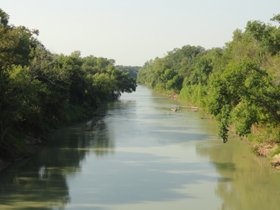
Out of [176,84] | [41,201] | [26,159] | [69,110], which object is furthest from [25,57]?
[176,84]

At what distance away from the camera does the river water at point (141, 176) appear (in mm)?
24781

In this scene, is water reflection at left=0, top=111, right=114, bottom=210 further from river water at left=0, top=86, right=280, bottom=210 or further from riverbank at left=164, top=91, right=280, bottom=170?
riverbank at left=164, top=91, right=280, bottom=170

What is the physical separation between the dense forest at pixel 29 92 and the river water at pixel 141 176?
200 cm

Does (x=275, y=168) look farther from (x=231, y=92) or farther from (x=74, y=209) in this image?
(x=74, y=209)

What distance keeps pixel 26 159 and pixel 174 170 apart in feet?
34.6

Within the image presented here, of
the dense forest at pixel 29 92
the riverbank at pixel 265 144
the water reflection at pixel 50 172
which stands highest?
the dense forest at pixel 29 92

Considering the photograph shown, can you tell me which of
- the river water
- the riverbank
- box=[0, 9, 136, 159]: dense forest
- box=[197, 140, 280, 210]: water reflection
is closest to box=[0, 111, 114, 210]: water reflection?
the river water

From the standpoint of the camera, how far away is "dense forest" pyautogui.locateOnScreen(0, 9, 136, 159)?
32556mm

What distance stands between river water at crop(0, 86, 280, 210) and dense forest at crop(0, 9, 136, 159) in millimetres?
2003

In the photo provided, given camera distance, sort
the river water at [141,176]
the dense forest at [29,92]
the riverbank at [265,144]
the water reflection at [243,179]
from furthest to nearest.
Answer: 1. the riverbank at [265,144]
2. the dense forest at [29,92]
3. the water reflection at [243,179]
4. the river water at [141,176]

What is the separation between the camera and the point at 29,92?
34.5 meters

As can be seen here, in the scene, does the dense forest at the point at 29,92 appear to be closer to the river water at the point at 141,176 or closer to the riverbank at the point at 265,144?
the river water at the point at 141,176

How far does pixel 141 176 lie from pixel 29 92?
10.2 metres

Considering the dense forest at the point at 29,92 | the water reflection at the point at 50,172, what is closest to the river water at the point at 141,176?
the water reflection at the point at 50,172
